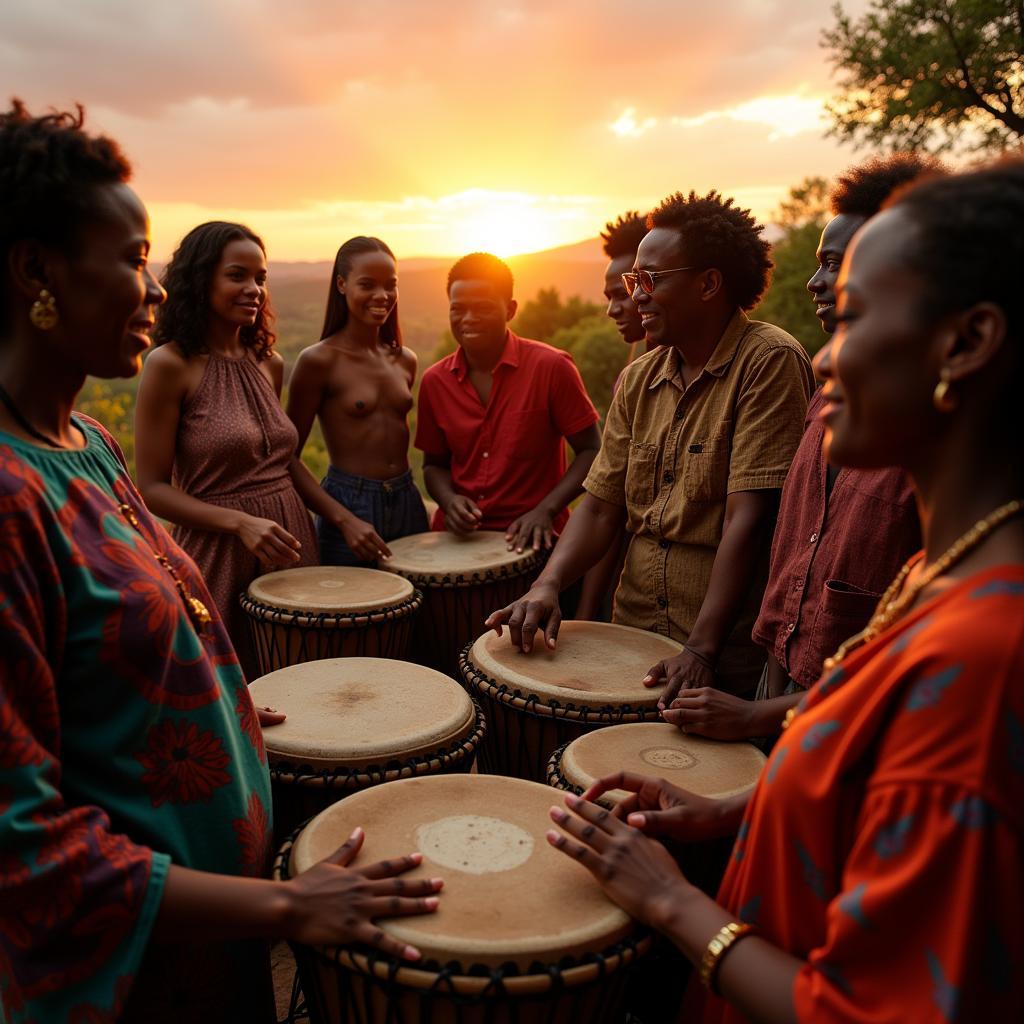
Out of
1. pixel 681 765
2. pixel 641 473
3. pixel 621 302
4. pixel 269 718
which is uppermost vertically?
pixel 621 302

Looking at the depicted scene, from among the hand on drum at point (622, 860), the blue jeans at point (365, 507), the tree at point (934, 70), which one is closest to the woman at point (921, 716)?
the hand on drum at point (622, 860)

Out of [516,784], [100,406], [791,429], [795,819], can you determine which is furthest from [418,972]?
[100,406]

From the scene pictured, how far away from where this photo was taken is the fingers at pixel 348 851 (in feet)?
5.27

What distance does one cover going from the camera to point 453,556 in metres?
3.96

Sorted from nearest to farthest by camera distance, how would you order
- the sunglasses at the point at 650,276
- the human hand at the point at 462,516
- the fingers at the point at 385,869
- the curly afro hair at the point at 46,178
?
the curly afro hair at the point at 46,178
the fingers at the point at 385,869
the sunglasses at the point at 650,276
the human hand at the point at 462,516

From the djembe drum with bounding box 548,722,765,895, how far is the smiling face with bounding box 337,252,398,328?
2830 mm

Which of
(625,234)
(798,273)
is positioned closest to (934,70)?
(798,273)

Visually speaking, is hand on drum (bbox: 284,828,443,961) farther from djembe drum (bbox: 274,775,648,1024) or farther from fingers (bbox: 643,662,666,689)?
fingers (bbox: 643,662,666,689)

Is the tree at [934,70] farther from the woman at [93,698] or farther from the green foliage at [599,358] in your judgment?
the woman at [93,698]

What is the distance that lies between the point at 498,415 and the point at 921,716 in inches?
141

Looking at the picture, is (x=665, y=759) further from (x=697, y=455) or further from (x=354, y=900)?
(x=697, y=455)

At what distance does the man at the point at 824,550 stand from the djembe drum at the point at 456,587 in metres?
1.49

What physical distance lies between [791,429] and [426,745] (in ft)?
4.66

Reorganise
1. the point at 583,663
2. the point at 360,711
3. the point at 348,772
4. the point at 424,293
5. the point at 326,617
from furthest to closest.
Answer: the point at 424,293 → the point at 326,617 → the point at 583,663 → the point at 360,711 → the point at 348,772
